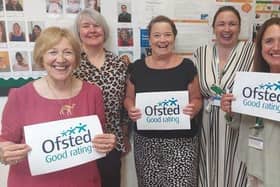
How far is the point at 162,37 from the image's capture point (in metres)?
1.87

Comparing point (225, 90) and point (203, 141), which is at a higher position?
point (225, 90)

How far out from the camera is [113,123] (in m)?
1.98

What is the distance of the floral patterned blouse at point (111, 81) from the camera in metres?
1.86

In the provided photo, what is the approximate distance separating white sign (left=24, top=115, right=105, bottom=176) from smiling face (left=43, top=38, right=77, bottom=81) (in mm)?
214

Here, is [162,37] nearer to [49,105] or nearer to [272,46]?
[272,46]

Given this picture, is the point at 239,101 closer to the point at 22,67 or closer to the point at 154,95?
the point at 154,95

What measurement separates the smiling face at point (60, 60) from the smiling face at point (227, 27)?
1.06 meters

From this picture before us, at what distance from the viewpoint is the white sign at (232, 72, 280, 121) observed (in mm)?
1465

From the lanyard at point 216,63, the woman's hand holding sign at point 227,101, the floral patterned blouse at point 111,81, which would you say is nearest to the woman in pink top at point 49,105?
the floral patterned blouse at point 111,81

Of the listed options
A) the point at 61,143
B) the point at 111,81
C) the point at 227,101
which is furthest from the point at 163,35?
the point at 61,143

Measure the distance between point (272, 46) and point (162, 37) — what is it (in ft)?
2.10

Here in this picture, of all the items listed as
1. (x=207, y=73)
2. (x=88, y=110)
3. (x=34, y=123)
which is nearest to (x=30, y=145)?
(x=34, y=123)

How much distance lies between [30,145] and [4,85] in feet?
2.80

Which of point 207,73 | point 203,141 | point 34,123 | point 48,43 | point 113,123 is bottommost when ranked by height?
point 203,141
